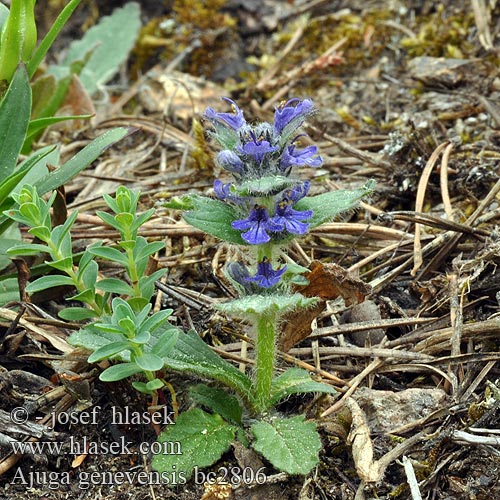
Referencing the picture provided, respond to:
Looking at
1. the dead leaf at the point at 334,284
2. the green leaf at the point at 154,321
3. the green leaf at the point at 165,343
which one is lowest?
the green leaf at the point at 165,343

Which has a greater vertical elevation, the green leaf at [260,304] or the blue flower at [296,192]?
the blue flower at [296,192]

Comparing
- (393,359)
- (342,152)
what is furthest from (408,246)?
(342,152)

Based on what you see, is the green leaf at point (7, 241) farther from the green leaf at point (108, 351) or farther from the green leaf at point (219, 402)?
the green leaf at point (219, 402)

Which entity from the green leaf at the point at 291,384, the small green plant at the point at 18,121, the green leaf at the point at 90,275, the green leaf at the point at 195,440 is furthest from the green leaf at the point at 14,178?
the green leaf at the point at 291,384

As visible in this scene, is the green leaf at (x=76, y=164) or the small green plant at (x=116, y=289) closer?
the small green plant at (x=116, y=289)

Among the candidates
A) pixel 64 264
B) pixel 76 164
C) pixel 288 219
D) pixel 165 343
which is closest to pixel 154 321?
pixel 165 343

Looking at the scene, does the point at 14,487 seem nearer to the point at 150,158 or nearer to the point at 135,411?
the point at 135,411

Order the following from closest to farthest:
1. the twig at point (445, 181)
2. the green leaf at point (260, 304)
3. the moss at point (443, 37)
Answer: the green leaf at point (260, 304), the twig at point (445, 181), the moss at point (443, 37)
